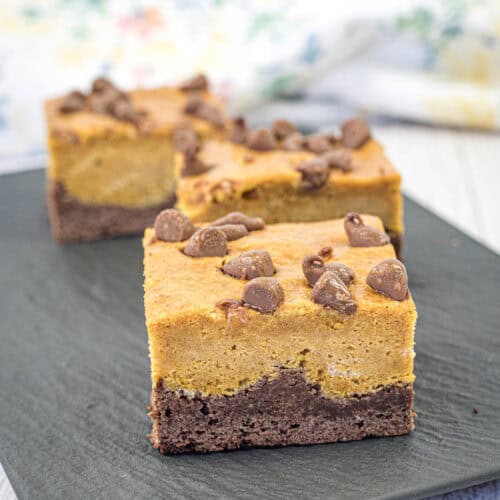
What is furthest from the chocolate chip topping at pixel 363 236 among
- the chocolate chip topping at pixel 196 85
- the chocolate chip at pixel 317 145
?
the chocolate chip topping at pixel 196 85

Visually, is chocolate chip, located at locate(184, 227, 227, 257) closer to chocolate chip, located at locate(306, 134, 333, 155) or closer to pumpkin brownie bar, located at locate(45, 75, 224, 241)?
chocolate chip, located at locate(306, 134, 333, 155)

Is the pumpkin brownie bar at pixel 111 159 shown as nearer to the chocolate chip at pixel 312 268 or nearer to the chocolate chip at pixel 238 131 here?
the chocolate chip at pixel 238 131

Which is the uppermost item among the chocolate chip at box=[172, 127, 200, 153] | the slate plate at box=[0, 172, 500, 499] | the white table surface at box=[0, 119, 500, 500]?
the chocolate chip at box=[172, 127, 200, 153]

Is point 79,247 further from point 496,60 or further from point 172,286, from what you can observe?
point 496,60

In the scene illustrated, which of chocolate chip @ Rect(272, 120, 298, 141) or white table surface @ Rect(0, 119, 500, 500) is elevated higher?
chocolate chip @ Rect(272, 120, 298, 141)

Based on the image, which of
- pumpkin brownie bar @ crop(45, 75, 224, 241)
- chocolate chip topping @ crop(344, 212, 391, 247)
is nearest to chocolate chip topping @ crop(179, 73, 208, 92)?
pumpkin brownie bar @ crop(45, 75, 224, 241)

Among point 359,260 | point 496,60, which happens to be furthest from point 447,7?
point 359,260

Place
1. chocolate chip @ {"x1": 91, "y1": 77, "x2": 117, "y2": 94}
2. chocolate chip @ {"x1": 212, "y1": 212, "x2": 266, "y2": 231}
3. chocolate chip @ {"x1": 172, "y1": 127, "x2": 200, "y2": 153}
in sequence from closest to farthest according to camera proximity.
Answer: chocolate chip @ {"x1": 212, "y1": 212, "x2": 266, "y2": 231}, chocolate chip @ {"x1": 172, "y1": 127, "x2": 200, "y2": 153}, chocolate chip @ {"x1": 91, "y1": 77, "x2": 117, "y2": 94}
